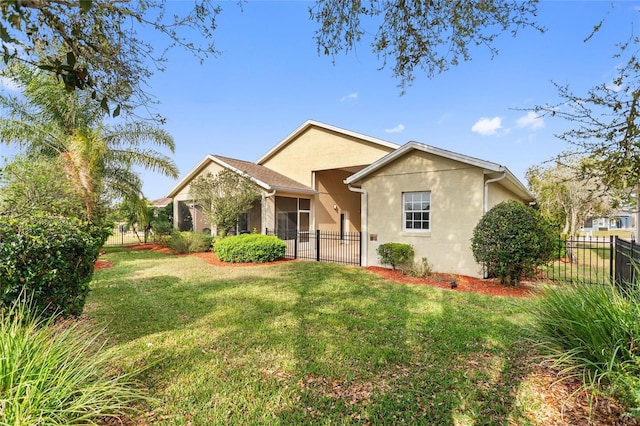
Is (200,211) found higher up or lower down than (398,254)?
higher up

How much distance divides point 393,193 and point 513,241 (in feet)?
14.9

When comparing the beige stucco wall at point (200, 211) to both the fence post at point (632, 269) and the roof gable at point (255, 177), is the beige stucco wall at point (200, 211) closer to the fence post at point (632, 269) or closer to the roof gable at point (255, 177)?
the roof gable at point (255, 177)

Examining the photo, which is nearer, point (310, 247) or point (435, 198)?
point (435, 198)

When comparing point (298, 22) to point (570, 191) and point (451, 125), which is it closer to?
point (451, 125)

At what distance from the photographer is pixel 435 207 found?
10.8m

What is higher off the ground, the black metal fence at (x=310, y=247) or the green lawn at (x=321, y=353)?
the black metal fence at (x=310, y=247)

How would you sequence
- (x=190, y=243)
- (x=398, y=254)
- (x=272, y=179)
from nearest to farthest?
(x=398, y=254)
(x=190, y=243)
(x=272, y=179)

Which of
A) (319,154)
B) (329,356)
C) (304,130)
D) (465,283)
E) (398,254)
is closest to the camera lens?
(329,356)

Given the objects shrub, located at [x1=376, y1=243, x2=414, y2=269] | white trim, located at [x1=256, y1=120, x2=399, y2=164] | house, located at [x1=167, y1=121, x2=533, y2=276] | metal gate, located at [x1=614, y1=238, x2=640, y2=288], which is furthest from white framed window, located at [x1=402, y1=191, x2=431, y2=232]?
white trim, located at [x1=256, y1=120, x2=399, y2=164]

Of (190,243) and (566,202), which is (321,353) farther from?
(566,202)

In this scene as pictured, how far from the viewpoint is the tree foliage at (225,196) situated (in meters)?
15.9

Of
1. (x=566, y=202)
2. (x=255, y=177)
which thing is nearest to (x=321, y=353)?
(x=255, y=177)

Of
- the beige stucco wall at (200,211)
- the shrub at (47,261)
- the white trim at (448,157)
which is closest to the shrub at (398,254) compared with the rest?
the white trim at (448,157)

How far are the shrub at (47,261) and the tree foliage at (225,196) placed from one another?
11.2m
